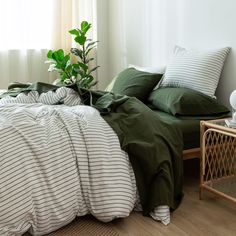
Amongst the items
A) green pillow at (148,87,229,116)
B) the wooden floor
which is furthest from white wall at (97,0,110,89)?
the wooden floor

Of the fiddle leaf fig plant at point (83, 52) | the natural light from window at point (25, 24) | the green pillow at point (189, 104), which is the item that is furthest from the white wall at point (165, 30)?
the natural light from window at point (25, 24)

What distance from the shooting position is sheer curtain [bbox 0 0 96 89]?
414 cm

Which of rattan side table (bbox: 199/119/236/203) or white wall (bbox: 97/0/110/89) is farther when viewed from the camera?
white wall (bbox: 97/0/110/89)

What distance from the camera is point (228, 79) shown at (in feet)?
8.68

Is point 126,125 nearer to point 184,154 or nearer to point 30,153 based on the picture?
point 184,154

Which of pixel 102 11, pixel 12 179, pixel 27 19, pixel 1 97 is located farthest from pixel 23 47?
pixel 12 179

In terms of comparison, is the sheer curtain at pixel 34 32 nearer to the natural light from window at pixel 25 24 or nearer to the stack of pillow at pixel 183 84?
the natural light from window at pixel 25 24

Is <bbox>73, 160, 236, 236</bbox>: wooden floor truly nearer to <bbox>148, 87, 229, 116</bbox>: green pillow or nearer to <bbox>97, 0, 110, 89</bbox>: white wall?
<bbox>148, 87, 229, 116</bbox>: green pillow

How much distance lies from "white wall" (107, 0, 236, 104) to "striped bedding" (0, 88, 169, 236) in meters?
1.19

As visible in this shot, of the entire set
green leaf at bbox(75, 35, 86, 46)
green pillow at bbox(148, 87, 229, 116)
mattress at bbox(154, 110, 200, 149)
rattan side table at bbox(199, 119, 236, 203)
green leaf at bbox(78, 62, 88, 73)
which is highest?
green leaf at bbox(75, 35, 86, 46)

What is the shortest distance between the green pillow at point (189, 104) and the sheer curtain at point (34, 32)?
7.32ft

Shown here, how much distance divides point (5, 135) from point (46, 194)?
366 mm

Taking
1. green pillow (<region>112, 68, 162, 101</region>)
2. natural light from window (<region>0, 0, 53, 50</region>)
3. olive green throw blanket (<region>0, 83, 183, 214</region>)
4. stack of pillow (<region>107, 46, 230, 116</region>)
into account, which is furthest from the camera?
natural light from window (<region>0, 0, 53, 50</region>)

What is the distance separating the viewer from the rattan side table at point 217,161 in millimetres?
2211
